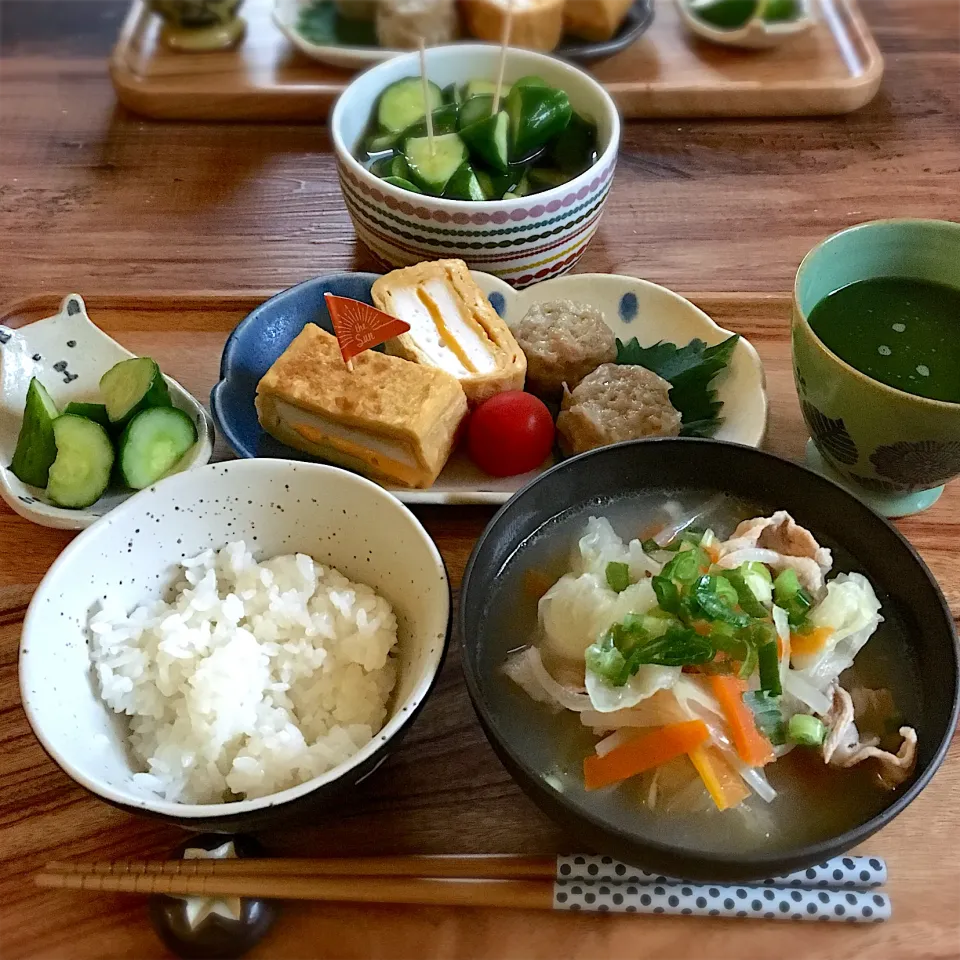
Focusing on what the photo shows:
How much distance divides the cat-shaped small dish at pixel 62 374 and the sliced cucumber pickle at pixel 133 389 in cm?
5

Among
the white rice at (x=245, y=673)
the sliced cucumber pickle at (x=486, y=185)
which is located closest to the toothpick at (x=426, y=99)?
the sliced cucumber pickle at (x=486, y=185)

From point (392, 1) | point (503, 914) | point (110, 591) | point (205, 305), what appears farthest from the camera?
point (392, 1)

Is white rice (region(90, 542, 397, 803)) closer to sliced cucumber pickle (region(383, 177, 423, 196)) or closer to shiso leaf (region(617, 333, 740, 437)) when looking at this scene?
shiso leaf (region(617, 333, 740, 437))

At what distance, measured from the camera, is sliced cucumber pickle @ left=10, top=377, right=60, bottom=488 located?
135 cm

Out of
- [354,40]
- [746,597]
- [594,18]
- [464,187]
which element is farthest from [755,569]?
[354,40]

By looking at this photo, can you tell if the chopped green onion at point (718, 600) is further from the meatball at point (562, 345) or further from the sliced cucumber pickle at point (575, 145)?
the sliced cucumber pickle at point (575, 145)

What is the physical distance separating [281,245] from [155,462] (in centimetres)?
78

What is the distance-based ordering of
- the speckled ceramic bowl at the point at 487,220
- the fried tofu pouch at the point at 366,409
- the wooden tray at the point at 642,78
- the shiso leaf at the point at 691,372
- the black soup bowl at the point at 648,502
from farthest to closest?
the wooden tray at the point at 642,78 → the speckled ceramic bowl at the point at 487,220 → the shiso leaf at the point at 691,372 → the fried tofu pouch at the point at 366,409 → the black soup bowl at the point at 648,502

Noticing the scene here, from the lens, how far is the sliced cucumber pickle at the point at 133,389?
4.55ft

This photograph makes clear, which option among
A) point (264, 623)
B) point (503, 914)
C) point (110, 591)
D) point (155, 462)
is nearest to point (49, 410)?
point (155, 462)

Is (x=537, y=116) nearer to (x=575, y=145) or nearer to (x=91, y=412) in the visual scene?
(x=575, y=145)

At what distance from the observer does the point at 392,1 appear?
7.23 ft

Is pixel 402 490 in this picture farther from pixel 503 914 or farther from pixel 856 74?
pixel 856 74

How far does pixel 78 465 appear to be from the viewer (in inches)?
52.6
